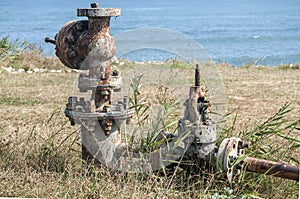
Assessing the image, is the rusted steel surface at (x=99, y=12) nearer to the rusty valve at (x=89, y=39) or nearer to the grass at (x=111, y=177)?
the rusty valve at (x=89, y=39)

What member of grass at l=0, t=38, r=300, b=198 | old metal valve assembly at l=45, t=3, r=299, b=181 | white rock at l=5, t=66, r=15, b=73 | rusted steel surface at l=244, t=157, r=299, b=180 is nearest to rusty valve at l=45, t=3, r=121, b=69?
old metal valve assembly at l=45, t=3, r=299, b=181

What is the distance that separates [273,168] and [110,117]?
1020mm

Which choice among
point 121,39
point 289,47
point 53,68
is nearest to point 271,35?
point 289,47

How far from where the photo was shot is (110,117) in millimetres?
3461

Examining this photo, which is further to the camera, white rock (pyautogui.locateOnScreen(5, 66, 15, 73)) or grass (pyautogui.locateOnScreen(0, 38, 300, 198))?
white rock (pyautogui.locateOnScreen(5, 66, 15, 73))

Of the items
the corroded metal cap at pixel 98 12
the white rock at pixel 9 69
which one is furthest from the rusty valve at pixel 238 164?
the white rock at pixel 9 69

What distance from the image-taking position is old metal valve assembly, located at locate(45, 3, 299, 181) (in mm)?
3328

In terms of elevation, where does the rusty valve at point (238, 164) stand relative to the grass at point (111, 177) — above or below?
above

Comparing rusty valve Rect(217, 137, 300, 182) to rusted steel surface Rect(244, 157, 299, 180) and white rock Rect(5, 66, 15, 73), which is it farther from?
white rock Rect(5, 66, 15, 73)

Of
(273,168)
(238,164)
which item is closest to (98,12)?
(238,164)

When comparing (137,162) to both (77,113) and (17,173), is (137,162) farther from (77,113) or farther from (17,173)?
(17,173)

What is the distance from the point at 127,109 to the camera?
140 inches

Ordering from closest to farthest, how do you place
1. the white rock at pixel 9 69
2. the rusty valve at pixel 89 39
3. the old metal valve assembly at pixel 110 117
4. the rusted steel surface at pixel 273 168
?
the rusted steel surface at pixel 273 168, the old metal valve assembly at pixel 110 117, the rusty valve at pixel 89 39, the white rock at pixel 9 69

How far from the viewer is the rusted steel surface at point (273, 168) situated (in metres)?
3.16
